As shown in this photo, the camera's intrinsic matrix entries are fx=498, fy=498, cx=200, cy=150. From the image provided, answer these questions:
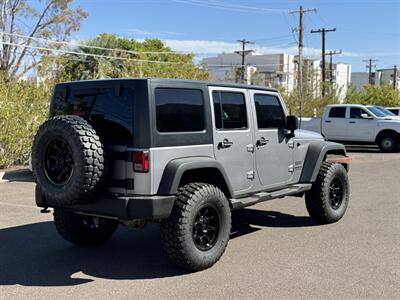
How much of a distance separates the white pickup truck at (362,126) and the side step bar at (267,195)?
14.6 metres

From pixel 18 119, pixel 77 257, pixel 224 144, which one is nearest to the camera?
pixel 224 144

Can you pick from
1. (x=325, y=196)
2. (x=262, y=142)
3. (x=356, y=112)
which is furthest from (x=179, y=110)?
(x=356, y=112)

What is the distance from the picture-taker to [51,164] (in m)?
5.05

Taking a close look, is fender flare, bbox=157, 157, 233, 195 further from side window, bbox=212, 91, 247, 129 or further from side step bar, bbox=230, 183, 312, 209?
side step bar, bbox=230, 183, 312, 209

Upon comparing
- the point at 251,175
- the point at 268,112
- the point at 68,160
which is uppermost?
the point at 268,112

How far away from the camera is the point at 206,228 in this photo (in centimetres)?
535

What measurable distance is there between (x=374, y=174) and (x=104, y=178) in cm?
1029

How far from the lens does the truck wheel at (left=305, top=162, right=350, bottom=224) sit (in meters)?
7.15

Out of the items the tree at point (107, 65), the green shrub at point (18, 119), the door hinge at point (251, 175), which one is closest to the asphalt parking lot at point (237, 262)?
the door hinge at point (251, 175)

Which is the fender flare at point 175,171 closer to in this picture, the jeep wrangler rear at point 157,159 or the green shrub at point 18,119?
the jeep wrangler rear at point 157,159

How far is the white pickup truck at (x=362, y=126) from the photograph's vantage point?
2036 centimetres

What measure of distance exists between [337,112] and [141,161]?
58.0 feet

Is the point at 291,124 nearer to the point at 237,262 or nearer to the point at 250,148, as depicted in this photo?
the point at 250,148

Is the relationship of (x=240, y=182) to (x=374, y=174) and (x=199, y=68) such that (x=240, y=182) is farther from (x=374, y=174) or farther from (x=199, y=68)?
(x=199, y=68)
